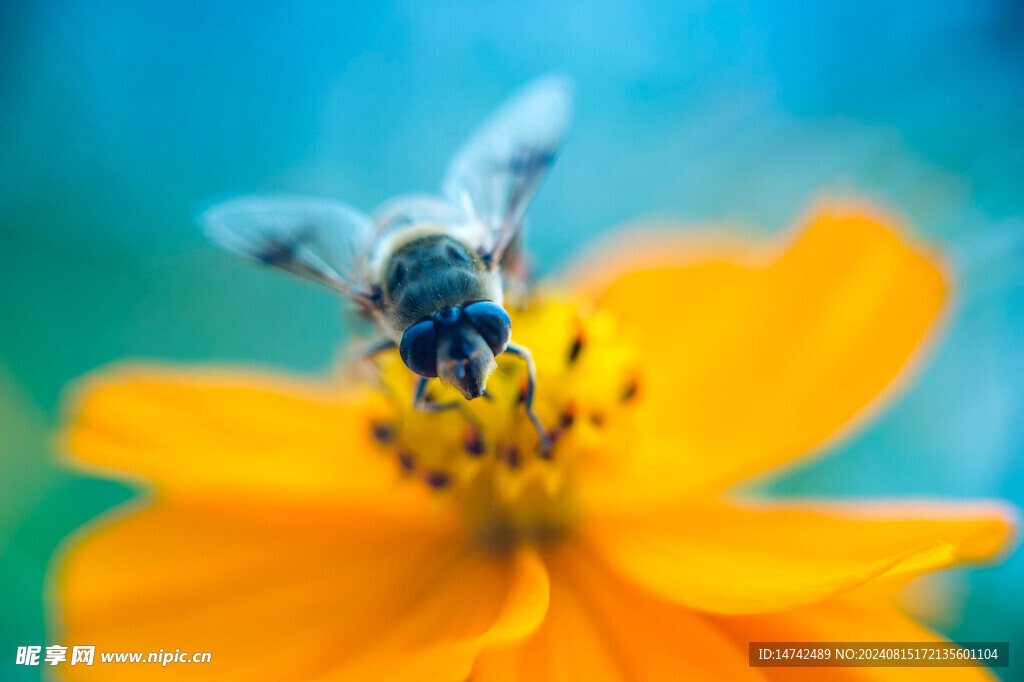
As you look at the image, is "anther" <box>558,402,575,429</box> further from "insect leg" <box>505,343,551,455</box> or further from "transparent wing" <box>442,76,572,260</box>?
"transparent wing" <box>442,76,572,260</box>

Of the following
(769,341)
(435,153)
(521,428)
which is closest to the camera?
(521,428)

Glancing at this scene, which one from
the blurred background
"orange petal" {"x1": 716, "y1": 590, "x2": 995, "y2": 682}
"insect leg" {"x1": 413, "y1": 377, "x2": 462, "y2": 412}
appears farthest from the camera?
the blurred background

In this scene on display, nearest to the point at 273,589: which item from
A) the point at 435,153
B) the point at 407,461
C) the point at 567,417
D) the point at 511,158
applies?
the point at 407,461

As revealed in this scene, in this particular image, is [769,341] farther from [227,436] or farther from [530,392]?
[227,436]

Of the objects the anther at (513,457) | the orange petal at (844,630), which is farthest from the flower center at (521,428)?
the orange petal at (844,630)

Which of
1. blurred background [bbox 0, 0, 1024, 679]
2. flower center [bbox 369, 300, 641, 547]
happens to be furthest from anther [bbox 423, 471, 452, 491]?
blurred background [bbox 0, 0, 1024, 679]
